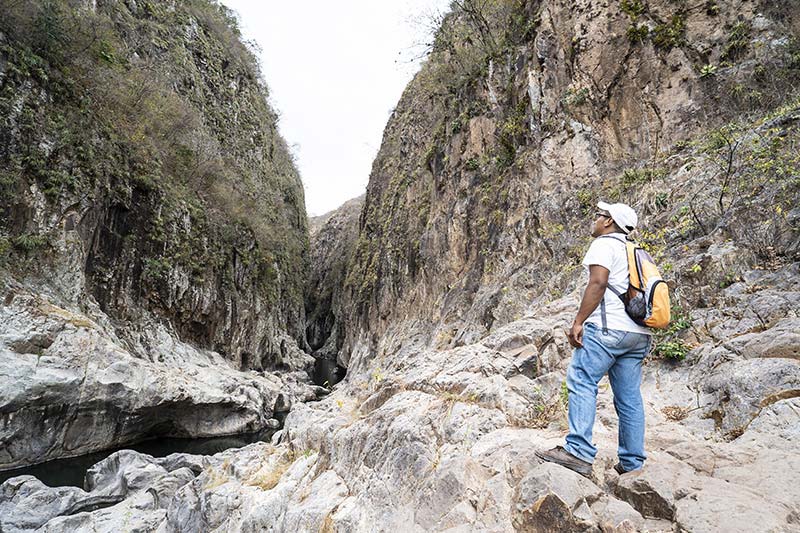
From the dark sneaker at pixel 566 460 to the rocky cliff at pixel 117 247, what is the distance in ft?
44.5

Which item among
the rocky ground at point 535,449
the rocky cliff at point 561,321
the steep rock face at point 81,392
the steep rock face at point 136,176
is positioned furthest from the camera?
the steep rock face at point 136,176

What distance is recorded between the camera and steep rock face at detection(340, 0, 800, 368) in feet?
26.0

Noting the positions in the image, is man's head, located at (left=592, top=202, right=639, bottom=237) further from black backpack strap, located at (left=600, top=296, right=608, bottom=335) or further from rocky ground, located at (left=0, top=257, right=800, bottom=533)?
rocky ground, located at (left=0, top=257, right=800, bottom=533)

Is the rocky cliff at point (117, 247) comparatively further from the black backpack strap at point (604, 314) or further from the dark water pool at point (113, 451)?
the black backpack strap at point (604, 314)

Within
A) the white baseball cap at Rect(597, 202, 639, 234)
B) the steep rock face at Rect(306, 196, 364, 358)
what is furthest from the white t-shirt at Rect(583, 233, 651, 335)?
the steep rock face at Rect(306, 196, 364, 358)

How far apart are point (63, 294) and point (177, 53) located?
63.2 ft

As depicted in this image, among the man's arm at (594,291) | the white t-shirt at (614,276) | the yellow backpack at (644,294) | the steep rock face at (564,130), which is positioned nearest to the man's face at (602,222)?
the white t-shirt at (614,276)

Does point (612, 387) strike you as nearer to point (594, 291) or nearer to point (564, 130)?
point (594, 291)

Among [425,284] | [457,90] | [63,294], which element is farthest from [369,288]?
[63,294]

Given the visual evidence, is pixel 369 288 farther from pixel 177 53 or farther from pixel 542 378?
pixel 542 378

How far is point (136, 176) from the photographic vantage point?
1695 cm

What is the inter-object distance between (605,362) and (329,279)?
49.8 metres

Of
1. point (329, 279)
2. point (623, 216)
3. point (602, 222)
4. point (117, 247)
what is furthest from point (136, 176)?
point (329, 279)

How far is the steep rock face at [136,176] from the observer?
13250mm
